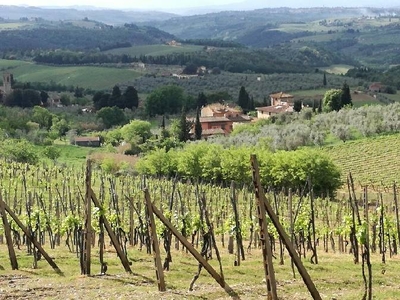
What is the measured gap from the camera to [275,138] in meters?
79.8

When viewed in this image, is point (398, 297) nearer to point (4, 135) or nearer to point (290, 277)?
point (290, 277)

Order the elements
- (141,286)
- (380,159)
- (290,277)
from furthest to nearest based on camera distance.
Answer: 1. (380,159)
2. (290,277)
3. (141,286)

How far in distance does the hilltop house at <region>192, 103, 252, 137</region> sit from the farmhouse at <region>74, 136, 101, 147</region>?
54.1ft

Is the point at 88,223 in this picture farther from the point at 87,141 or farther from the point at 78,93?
the point at 78,93

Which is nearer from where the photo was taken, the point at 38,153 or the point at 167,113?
the point at 38,153

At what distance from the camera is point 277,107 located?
115688mm

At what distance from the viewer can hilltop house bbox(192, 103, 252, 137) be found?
105225mm

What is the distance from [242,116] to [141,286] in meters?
97.8

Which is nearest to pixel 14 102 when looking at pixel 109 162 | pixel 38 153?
pixel 38 153

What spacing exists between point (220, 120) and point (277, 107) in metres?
11.9

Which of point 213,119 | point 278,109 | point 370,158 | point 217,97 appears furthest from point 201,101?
point 370,158

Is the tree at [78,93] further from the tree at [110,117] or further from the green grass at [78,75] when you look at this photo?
the tree at [110,117]

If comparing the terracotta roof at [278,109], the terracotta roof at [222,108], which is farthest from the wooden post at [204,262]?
the terracotta roof at [222,108]

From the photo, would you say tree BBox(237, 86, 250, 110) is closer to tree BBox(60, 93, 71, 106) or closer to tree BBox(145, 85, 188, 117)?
tree BBox(145, 85, 188, 117)
